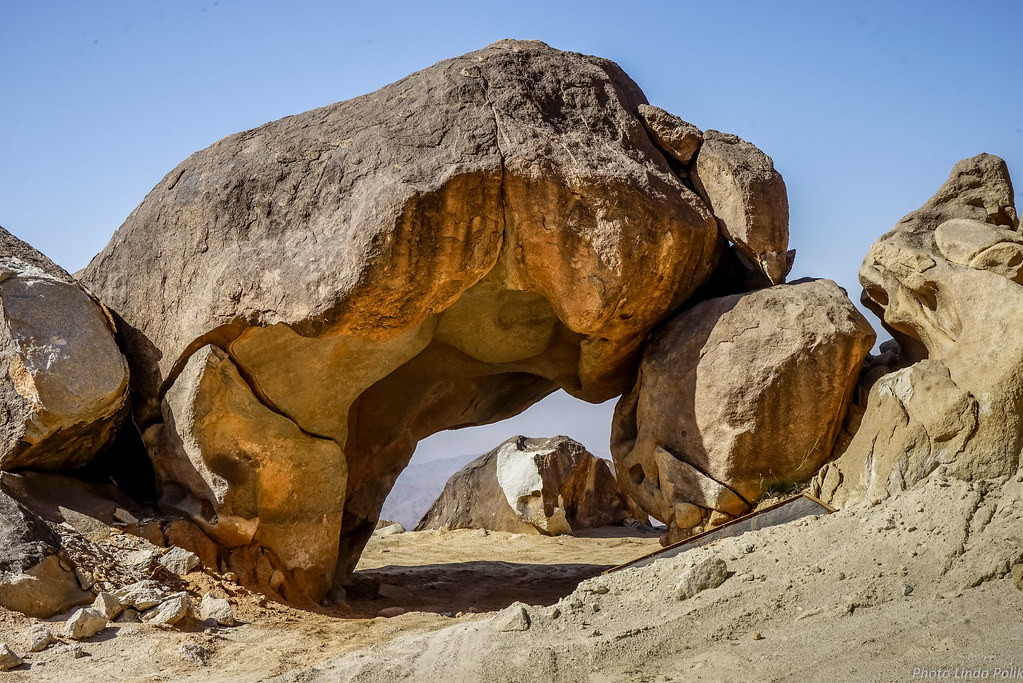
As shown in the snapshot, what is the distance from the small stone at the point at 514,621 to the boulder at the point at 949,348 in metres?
1.63

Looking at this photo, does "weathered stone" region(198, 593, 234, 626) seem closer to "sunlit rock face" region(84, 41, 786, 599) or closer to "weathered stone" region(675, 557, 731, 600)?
"sunlit rock face" region(84, 41, 786, 599)

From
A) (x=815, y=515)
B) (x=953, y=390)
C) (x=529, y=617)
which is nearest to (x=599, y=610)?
(x=529, y=617)

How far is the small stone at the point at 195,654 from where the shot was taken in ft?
12.3

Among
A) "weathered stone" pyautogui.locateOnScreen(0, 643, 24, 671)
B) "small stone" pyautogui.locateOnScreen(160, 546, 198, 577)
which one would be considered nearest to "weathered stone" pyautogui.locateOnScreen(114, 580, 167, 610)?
"small stone" pyautogui.locateOnScreen(160, 546, 198, 577)

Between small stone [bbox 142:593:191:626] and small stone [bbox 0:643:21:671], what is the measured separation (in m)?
0.61

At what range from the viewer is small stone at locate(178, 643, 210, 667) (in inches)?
148

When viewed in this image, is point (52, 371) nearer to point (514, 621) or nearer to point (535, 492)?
point (514, 621)

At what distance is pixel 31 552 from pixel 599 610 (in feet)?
8.53

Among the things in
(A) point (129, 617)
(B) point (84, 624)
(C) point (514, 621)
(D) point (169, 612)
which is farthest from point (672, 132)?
(B) point (84, 624)

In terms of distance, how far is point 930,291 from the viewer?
14.5 ft

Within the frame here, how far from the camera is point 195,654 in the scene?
380cm

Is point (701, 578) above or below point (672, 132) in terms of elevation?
below

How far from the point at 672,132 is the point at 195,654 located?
4.12 metres

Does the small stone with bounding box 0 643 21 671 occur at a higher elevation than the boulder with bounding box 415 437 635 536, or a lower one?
lower
